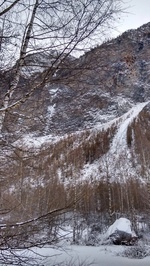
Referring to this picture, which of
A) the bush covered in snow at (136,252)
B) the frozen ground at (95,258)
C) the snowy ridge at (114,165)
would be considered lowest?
the bush covered in snow at (136,252)

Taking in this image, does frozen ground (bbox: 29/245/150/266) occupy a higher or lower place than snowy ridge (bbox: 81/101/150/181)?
lower

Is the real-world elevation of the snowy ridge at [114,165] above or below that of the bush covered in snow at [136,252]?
above

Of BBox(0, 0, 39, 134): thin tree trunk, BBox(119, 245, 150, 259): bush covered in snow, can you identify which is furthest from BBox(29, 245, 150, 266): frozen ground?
BBox(0, 0, 39, 134): thin tree trunk

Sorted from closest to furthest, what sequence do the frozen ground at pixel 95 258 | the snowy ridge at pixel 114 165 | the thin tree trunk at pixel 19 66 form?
the thin tree trunk at pixel 19 66
the frozen ground at pixel 95 258
the snowy ridge at pixel 114 165

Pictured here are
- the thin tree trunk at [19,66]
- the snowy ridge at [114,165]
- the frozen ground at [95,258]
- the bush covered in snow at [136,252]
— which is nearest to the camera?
the thin tree trunk at [19,66]

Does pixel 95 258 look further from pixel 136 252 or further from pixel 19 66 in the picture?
pixel 19 66

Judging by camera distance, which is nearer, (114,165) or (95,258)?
(95,258)

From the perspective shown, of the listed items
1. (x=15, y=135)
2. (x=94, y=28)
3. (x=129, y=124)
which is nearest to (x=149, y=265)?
(x=15, y=135)

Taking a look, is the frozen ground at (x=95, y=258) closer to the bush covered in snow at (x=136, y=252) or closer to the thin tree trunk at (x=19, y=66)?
the bush covered in snow at (x=136, y=252)

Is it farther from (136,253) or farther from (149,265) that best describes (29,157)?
(136,253)

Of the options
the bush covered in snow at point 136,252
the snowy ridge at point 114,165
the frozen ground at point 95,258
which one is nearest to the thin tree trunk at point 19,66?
the frozen ground at point 95,258

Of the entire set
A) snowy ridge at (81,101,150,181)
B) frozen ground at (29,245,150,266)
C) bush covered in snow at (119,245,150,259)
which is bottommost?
bush covered in snow at (119,245,150,259)

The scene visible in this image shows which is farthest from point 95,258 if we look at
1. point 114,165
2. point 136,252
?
point 114,165

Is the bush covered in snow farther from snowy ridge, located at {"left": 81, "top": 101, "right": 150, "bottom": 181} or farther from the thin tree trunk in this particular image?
the thin tree trunk
